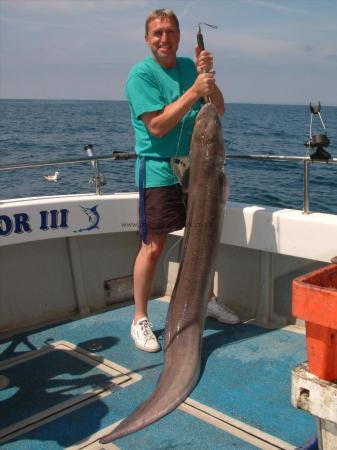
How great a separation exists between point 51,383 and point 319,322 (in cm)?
241

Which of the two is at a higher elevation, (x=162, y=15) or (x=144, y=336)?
(x=162, y=15)

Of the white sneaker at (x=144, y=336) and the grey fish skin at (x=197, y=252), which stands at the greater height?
the grey fish skin at (x=197, y=252)

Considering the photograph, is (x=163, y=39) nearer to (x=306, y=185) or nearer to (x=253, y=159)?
(x=253, y=159)

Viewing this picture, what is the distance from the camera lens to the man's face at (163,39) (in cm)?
396

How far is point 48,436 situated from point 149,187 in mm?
1935

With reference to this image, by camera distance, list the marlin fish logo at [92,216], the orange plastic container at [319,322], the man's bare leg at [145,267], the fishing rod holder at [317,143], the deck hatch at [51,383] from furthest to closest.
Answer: the marlin fish logo at [92,216], the man's bare leg at [145,267], the fishing rod holder at [317,143], the deck hatch at [51,383], the orange plastic container at [319,322]

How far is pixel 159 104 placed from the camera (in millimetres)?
3881

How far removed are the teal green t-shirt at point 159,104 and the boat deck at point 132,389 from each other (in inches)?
55.2

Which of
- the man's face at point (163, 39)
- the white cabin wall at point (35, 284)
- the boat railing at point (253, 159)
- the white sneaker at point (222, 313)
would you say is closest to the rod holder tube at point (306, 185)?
the boat railing at point (253, 159)

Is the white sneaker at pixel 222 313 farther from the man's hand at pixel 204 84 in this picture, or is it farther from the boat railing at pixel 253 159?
the man's hand at pixel 204 84

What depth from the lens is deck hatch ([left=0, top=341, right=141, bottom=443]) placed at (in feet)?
11.2

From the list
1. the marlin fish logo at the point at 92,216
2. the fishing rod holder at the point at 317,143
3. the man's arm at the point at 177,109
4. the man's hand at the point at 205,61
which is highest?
the man's hand at the point at 205,61

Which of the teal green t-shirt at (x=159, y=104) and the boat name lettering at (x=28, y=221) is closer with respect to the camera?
the teal green t-shirt at (x=159, y=104)

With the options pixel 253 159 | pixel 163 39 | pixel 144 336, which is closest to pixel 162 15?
pixel 163 39
